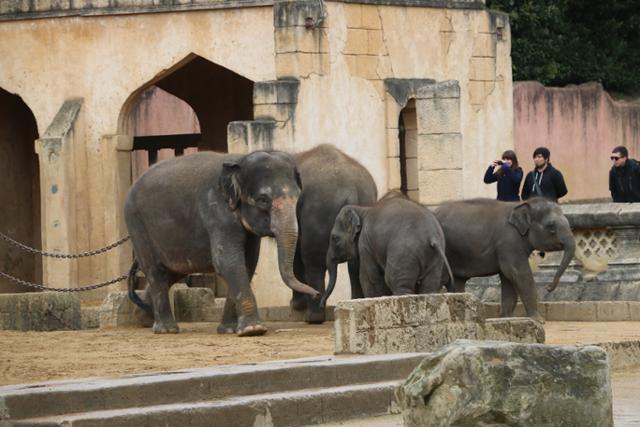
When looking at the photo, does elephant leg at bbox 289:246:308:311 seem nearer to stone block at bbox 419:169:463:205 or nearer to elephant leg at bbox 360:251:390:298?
elephant leg at bbox 360:251:390:298

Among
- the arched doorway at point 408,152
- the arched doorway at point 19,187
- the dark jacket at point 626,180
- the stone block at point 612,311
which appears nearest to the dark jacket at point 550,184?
the dark jacket at point 626,180

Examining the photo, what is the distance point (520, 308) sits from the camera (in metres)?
19.5

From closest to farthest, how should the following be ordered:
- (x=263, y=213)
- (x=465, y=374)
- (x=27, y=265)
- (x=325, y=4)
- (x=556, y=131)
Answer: (x=465, y=374), (x=263, y=213), (x=325, y=4), (x=27, y=265), (x=556, y=131)

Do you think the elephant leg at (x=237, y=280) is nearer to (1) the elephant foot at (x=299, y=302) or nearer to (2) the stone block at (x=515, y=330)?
(1) the elephant foot at (x=299, y=302)

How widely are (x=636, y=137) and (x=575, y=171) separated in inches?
84.4

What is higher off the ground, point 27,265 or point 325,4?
point 325,4

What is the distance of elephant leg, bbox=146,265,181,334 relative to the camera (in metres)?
18.8

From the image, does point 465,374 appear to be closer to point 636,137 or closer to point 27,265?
point 27,265

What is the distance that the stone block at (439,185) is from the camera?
22.1 m

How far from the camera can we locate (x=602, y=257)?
19.6m

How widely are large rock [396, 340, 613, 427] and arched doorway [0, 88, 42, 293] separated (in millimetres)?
17892

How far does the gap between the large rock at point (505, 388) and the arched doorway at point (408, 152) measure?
51.0ft

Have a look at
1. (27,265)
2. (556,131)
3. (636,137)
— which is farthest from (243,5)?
(636,137)

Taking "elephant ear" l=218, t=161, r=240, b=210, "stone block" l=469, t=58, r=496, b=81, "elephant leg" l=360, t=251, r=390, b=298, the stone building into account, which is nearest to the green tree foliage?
"stone block" l=469, t=58, r=496, b=81
